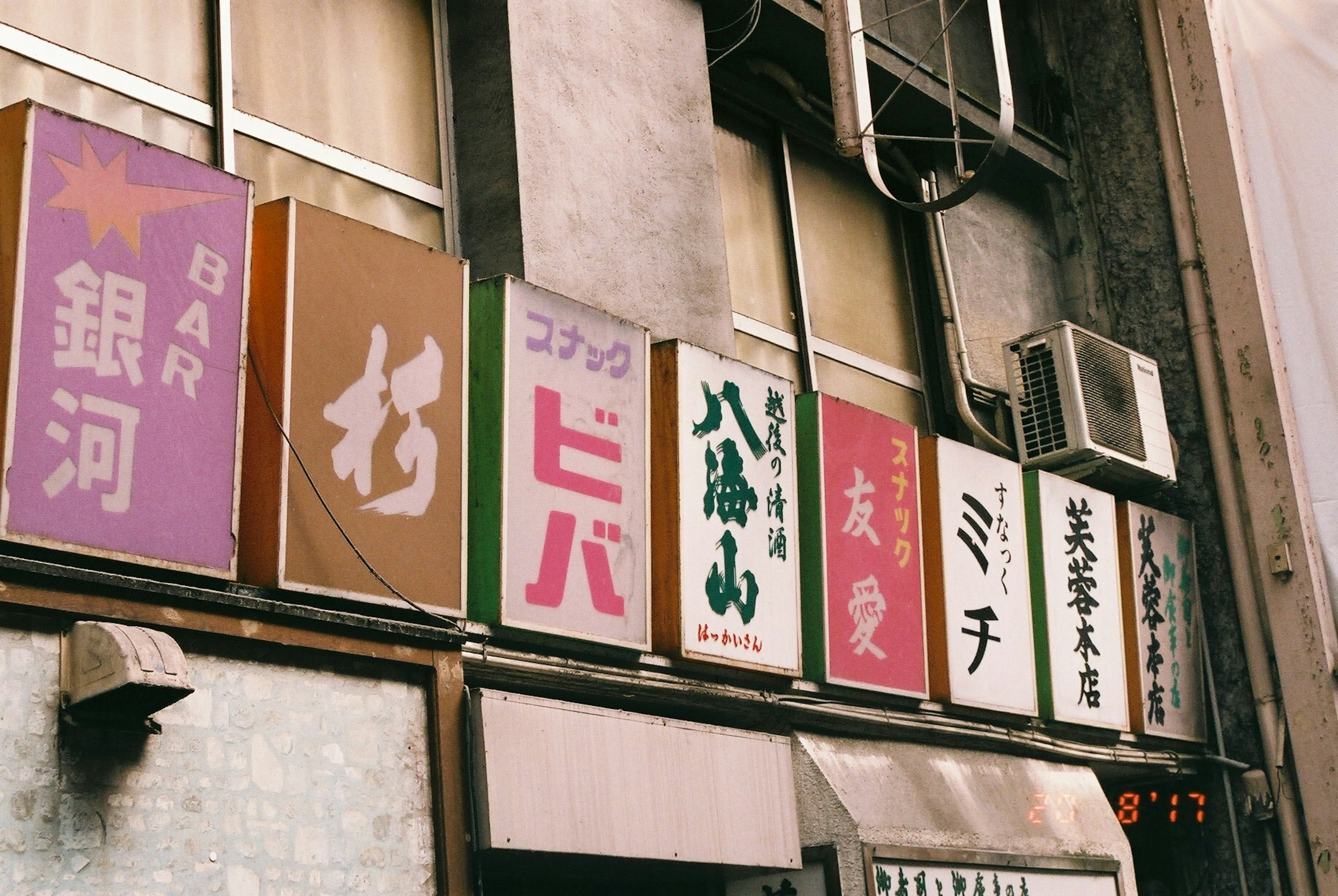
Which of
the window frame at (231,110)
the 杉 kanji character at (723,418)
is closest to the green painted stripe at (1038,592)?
the 杉 kanji character at (723,418)

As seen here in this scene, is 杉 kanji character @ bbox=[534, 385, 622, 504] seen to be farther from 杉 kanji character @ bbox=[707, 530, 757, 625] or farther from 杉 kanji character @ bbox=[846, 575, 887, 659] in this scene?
杉 kanji character @ bbox=[846, 575, 887, 659]

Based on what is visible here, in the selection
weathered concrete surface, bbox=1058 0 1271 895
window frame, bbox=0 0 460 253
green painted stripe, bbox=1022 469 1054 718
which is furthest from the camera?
weathered concrete surface, bbox=1058 0 1271 895

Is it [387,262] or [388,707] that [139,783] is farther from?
[387,262]

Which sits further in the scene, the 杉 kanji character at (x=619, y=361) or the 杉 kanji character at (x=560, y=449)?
the 杉 kanji character at (x=619, y=361)

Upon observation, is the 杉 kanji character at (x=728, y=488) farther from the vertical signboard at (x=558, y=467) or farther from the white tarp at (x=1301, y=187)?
the white tarp at (x=1301, y=187)

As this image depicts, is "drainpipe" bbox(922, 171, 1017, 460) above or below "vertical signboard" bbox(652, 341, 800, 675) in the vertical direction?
above

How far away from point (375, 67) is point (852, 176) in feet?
14.6

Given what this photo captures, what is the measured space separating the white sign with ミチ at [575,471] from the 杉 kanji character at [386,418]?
435mm

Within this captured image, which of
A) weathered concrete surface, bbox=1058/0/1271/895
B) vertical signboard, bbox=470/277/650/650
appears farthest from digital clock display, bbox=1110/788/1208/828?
vertical signboard, bbox=470/277/650/650

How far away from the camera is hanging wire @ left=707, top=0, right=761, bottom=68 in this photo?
33.3 ft

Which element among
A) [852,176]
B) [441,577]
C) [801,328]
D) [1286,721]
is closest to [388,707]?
Result: [441,577]

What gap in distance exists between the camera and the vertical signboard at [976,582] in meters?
9.38

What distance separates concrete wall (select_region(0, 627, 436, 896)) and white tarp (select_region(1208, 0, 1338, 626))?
7.71 m

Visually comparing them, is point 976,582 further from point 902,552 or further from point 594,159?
point 594,159
